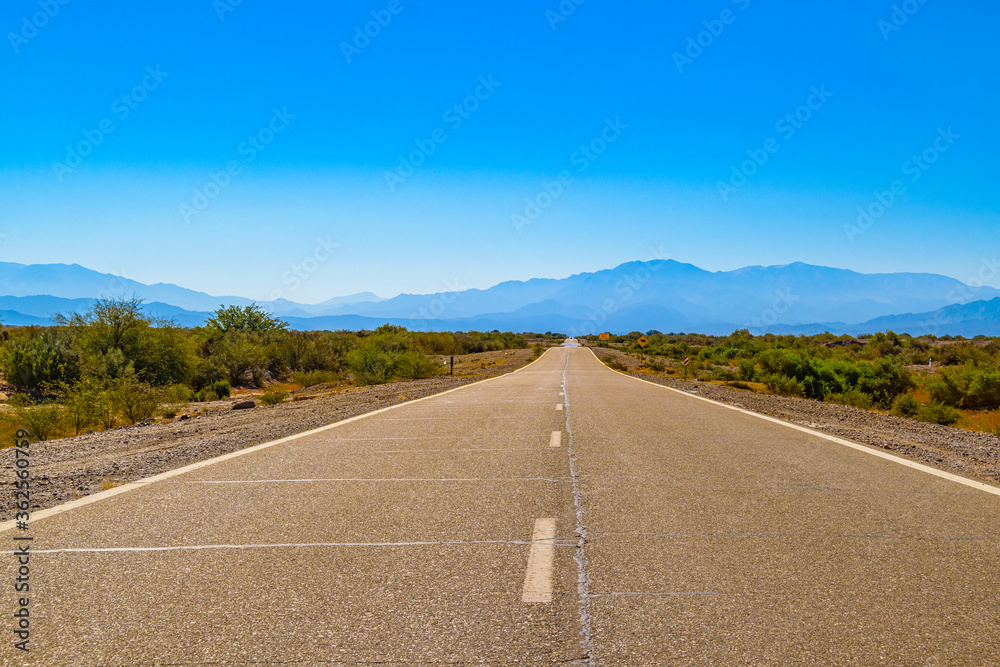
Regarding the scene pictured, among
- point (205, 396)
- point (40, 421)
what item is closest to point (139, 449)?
point (40, 421)

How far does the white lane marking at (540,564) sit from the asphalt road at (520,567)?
0.06 ft

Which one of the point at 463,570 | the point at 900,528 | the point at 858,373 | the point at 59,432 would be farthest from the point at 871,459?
the point at 858,373

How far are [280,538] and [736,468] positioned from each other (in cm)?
537

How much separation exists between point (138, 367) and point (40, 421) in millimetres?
12690

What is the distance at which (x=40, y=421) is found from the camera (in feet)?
50.2

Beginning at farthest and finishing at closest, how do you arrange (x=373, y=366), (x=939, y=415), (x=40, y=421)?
(x=373, y=366), (x=939, y=415), (x=40, y=421)

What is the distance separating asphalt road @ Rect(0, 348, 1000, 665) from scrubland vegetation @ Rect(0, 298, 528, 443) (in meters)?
11.6

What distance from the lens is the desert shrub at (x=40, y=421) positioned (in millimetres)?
15117

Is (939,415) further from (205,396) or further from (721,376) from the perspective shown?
(205,396)

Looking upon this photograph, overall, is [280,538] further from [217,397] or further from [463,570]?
[217,397]

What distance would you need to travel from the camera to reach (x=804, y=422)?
13.9 meters

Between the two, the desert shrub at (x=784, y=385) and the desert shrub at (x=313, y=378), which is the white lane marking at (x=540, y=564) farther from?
the desert shrub at (x=313, y=378)

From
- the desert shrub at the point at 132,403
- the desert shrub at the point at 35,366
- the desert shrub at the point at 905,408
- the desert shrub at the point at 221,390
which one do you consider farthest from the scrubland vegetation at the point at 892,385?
the desert shrub at the point at 35,366

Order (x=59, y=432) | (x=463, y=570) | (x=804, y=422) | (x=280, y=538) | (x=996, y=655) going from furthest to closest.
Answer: (x=59, y=432) < (x=804, y=422) < (x=280, y=538) < (x=463, y=570) < (x=996, y=655)
